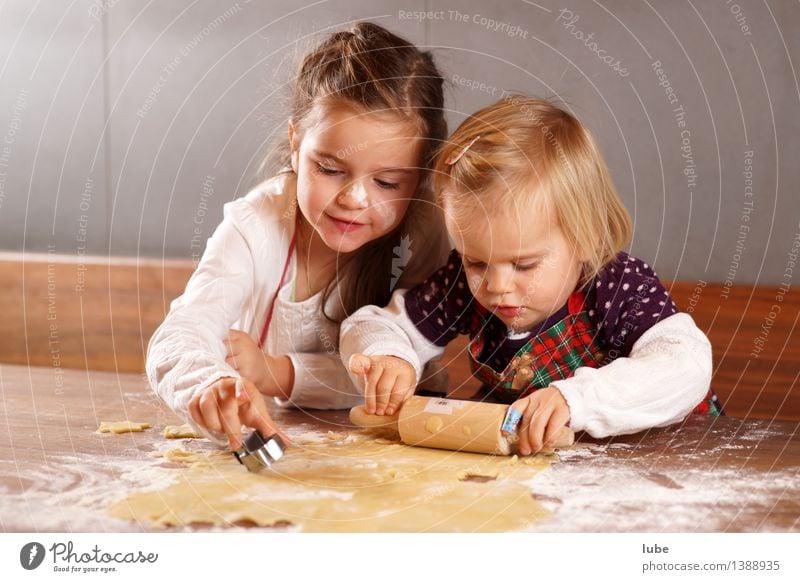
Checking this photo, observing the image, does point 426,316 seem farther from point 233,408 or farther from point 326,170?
point 233,408

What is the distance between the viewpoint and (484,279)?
744 millimetres

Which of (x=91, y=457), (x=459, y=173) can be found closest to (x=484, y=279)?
(x=459, y=173)

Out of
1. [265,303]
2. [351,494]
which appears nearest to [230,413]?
[351,494]

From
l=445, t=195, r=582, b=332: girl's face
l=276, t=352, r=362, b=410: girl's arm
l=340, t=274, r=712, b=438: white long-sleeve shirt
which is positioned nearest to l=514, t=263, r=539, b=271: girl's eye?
l=445, t=195, r=582, b=332: girl's face

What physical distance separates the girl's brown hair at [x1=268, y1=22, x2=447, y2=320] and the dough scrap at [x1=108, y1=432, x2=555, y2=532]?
0.29 metres

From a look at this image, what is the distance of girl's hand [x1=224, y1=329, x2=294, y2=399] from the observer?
2.72ft

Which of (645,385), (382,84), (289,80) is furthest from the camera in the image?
(289,80)

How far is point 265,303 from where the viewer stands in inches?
36.6

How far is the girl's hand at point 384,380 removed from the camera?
2.38 ft

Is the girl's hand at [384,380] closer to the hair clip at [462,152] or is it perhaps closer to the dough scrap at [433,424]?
the dough scrap at [433,424]

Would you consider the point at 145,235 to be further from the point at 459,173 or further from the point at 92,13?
the point at 459,173

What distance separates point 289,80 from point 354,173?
175 mm
